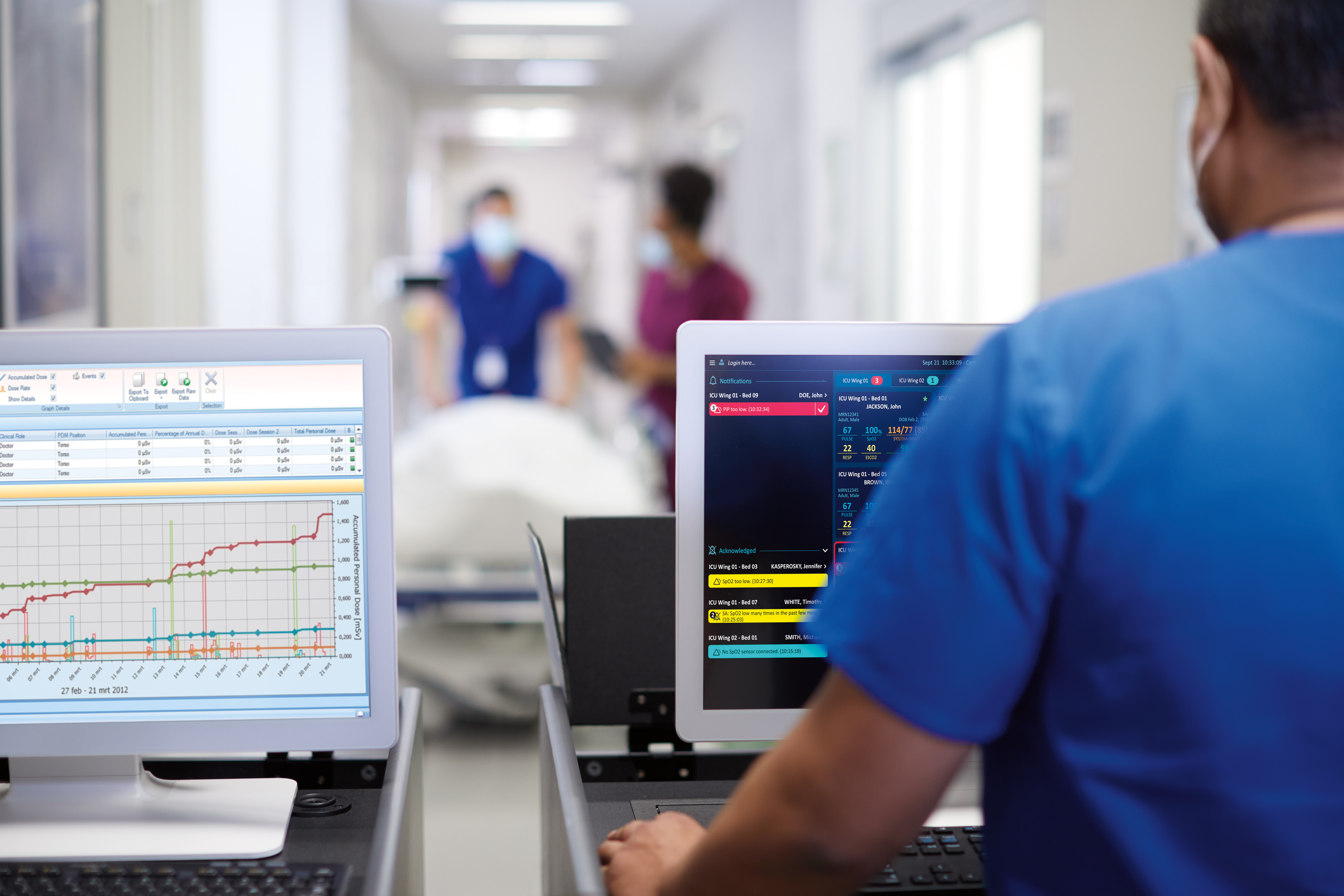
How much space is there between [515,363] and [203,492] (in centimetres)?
350

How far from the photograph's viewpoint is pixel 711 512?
0.91m

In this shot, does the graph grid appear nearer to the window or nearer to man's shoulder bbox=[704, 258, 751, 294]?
the window

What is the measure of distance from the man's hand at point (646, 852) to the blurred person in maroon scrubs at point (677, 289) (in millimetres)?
2491

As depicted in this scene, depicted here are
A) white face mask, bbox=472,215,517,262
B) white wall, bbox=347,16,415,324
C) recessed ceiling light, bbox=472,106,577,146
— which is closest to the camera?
white face mask, bbox=472,215,517,262

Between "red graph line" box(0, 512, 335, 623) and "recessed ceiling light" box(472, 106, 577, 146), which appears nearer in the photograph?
"red graph line" box(0, 512, 335, 623)

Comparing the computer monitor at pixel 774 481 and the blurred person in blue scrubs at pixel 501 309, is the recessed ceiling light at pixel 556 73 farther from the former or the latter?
the computer monitor at pixel 774 481

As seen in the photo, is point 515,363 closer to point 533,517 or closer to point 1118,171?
point 533,517

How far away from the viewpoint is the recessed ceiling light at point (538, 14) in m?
6.46

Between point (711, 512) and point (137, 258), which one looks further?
point (137, 258)

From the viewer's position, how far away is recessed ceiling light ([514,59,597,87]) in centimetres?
823

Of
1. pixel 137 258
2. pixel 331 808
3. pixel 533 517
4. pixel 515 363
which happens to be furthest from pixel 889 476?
pixel 515 363

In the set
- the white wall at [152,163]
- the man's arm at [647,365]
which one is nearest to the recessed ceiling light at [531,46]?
the white wall at [152,163]

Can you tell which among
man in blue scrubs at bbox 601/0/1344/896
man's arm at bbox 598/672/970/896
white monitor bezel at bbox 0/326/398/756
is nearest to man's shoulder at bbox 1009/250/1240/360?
man in blue scrubs at bbox 601/0/1344/896

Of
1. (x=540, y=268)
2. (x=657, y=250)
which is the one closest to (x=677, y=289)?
(x=657, y=250)
